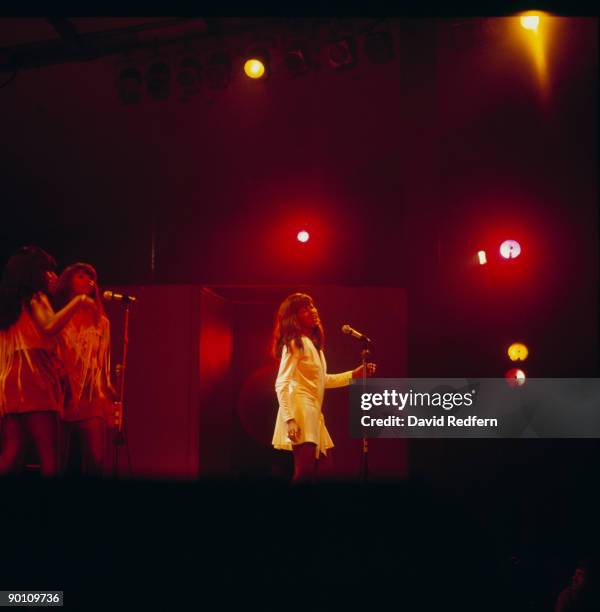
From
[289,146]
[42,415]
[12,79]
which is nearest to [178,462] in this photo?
[42,415]

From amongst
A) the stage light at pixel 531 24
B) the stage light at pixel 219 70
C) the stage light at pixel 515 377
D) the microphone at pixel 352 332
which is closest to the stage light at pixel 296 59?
the stage light at pixel 219 70

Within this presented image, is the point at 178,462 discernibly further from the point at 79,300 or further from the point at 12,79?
the point at 12,79

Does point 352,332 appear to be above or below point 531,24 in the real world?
below

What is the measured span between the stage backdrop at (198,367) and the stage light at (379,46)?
1.40m

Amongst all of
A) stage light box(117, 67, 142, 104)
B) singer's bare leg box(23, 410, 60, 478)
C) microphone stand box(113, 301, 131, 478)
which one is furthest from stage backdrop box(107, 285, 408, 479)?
stage light box(117, 67, 142, 104)

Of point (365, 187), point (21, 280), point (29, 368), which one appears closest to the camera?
point (29, 368)

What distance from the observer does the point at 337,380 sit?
3.77 metres

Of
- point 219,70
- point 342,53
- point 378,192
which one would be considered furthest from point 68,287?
point 342,53

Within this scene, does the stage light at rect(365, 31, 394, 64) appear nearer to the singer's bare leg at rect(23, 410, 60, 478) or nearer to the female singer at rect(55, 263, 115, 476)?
the female singer at rect(55, 263, 115, 476)

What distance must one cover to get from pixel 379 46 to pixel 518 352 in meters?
2.06

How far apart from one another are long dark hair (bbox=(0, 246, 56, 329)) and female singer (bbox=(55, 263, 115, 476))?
134mm

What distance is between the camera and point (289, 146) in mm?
4043

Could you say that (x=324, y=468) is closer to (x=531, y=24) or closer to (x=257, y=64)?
(x=257, y=64)

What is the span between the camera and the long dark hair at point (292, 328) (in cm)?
362
